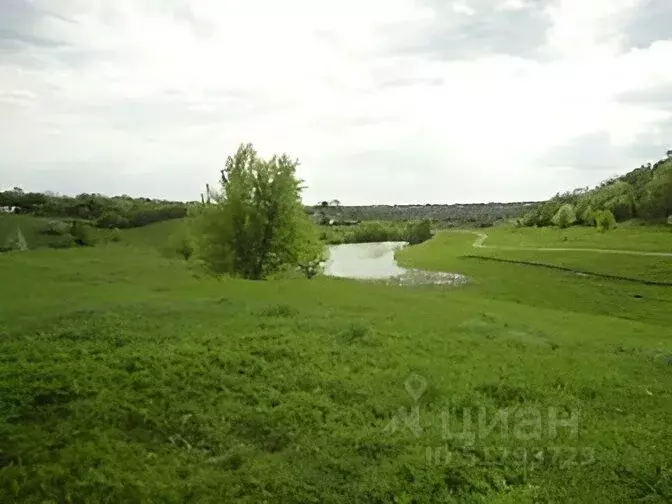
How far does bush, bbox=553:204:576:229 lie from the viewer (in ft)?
428

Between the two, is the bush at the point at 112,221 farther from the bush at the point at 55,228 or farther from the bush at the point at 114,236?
the bush at the point at 55,228

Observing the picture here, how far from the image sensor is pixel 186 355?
57.6ft

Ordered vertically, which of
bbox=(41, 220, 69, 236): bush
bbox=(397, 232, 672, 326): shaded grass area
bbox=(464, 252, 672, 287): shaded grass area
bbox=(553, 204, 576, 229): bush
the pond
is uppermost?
bbox=(553, 204, 576, 229): bush

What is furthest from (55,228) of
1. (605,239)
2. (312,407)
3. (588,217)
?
(588,217)

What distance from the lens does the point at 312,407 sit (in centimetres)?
1482

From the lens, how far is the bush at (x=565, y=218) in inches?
5138

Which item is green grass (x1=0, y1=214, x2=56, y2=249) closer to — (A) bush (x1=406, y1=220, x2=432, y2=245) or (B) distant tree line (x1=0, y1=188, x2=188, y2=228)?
(B) distant tree line (x1=0, y1=188, x2=188, y2=228)

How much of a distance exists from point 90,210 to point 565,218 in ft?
352

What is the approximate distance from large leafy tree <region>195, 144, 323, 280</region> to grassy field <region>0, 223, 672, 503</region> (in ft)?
51.6

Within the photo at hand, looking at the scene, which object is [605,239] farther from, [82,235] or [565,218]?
[82,235]

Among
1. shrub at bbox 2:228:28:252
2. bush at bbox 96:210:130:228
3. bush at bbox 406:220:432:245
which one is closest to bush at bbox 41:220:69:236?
shrub at bbox 2:228:28:252

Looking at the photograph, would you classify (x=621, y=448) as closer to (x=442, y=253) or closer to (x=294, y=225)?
(x=294, y=225)

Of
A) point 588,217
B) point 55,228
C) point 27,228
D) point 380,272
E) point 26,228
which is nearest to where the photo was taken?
point 380,272

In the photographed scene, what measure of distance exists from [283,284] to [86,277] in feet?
48.2
